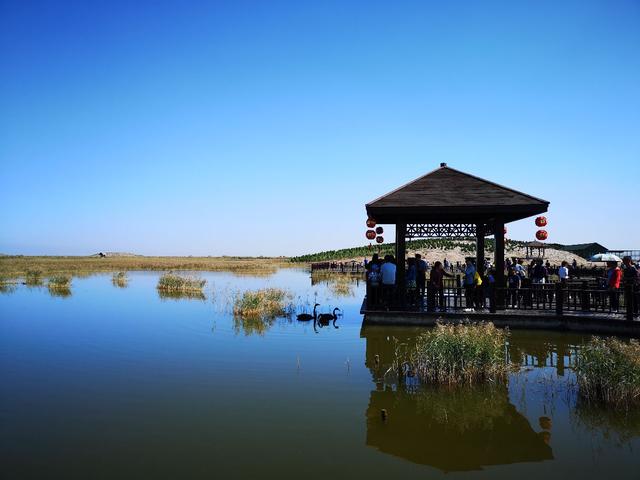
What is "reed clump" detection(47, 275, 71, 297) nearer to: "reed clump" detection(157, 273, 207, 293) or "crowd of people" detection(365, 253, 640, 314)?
"reed clump" detection(157, 273, 207, 293)

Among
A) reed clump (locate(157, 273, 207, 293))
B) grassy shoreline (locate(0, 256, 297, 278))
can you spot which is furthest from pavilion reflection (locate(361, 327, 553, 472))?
grassy shoreline (locate(0, 256, 297, 278))

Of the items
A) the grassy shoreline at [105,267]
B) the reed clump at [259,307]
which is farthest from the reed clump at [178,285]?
the grassy shoreline at [105,267]

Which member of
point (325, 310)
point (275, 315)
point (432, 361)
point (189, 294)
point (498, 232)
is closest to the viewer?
point (432, 361)

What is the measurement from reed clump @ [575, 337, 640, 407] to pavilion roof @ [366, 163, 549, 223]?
6599 mm

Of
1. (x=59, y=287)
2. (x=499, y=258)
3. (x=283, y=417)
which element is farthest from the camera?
(x=59, y=287)

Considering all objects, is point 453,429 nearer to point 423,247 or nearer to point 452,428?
Result: point 452,428

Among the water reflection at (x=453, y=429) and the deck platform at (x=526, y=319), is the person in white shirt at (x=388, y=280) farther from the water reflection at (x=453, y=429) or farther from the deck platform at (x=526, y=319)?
the water reflection at (x=453, y=429)

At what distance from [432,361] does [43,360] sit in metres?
7.98

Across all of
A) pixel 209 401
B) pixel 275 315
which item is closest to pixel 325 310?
pixel 275 315

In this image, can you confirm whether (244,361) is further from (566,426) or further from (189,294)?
(189,294)

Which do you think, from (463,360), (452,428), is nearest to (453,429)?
(452,428)

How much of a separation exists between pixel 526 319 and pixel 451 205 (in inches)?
140

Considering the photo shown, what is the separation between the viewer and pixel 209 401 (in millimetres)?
7707

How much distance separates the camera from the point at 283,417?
6969mm
